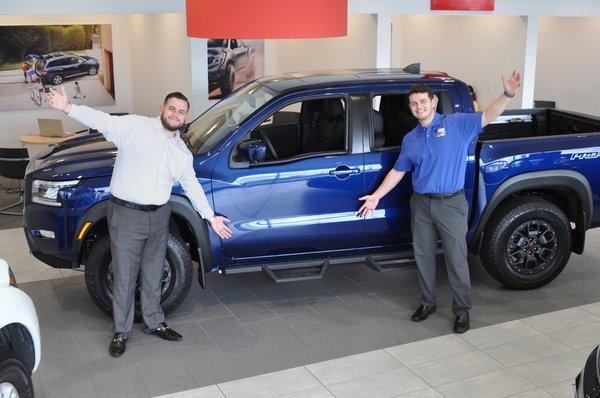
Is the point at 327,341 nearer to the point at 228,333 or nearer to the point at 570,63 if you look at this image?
the point at 228,333

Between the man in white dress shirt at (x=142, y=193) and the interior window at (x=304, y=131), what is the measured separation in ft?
2.07

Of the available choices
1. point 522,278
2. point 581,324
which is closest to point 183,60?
point 522,278

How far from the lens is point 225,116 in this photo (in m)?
6.09

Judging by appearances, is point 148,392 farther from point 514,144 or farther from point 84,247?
point 514,144

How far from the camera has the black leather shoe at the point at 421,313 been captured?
5.88 metres

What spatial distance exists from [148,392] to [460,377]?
76.6 inches

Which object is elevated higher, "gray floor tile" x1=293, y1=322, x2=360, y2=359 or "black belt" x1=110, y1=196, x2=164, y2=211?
"black belt" x1=110, y1=196, x2=164, y2=211

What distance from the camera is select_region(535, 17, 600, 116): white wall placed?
44.5 ft

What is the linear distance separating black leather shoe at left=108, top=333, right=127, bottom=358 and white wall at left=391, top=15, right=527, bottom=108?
8.03 meters

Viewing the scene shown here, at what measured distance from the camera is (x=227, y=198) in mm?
5660

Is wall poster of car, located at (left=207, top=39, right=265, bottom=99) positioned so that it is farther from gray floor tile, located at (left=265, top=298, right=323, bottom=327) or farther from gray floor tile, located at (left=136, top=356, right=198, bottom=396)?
gray floor tile, located at (left=136, top=356, right=198, bottom=396)

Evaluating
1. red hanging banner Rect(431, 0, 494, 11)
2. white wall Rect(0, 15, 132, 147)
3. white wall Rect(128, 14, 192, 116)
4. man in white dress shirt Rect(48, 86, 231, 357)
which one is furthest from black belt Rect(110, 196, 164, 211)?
white wall Rect(0, 15, 132, 147)

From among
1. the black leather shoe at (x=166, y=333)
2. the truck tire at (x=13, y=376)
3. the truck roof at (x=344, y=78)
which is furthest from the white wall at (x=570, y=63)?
the truck tire at (x=13, y=376)

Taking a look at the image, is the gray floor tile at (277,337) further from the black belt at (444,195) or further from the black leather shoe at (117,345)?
the black belt at (444,195)
